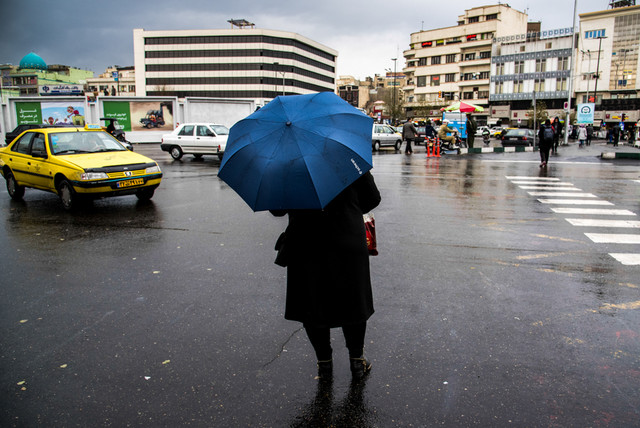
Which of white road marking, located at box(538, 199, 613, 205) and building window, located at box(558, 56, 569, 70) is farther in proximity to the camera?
building window, located at box(558, 56, 569, 70)

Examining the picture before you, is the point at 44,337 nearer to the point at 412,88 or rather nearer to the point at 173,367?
the point at 173,367

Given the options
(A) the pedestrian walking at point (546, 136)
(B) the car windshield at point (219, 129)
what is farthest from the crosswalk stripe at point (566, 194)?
(B) the car windshield at point (219, 129)

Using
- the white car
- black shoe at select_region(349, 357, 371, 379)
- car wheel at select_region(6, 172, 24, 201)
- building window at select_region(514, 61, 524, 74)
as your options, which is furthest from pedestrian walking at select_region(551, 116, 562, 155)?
building window at select_region(514, 61, 524, 74)

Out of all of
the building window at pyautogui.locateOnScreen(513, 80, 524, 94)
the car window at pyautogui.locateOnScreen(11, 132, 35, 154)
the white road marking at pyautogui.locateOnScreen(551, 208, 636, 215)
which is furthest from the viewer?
the building window at pyautogui.locateOnScreen(513, 80, 524, 94)

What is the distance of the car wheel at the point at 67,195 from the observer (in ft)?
31.9

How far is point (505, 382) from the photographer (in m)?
3.32

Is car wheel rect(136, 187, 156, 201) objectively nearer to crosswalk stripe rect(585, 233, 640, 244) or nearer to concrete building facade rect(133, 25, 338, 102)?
crosswalk stripe rect(585, 233, 640, 244)

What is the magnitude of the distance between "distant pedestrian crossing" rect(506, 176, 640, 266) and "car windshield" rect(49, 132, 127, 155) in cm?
962

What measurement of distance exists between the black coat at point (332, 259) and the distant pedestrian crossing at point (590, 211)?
4.81m

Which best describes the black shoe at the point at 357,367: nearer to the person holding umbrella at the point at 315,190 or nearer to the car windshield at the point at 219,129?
the person holding umbrella at the point at 315,190

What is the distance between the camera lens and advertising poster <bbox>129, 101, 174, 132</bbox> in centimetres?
3541

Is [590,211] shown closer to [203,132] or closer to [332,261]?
[332,261]

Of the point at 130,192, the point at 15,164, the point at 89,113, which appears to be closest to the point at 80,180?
the point at 130,192

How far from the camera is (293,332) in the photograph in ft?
13.5
